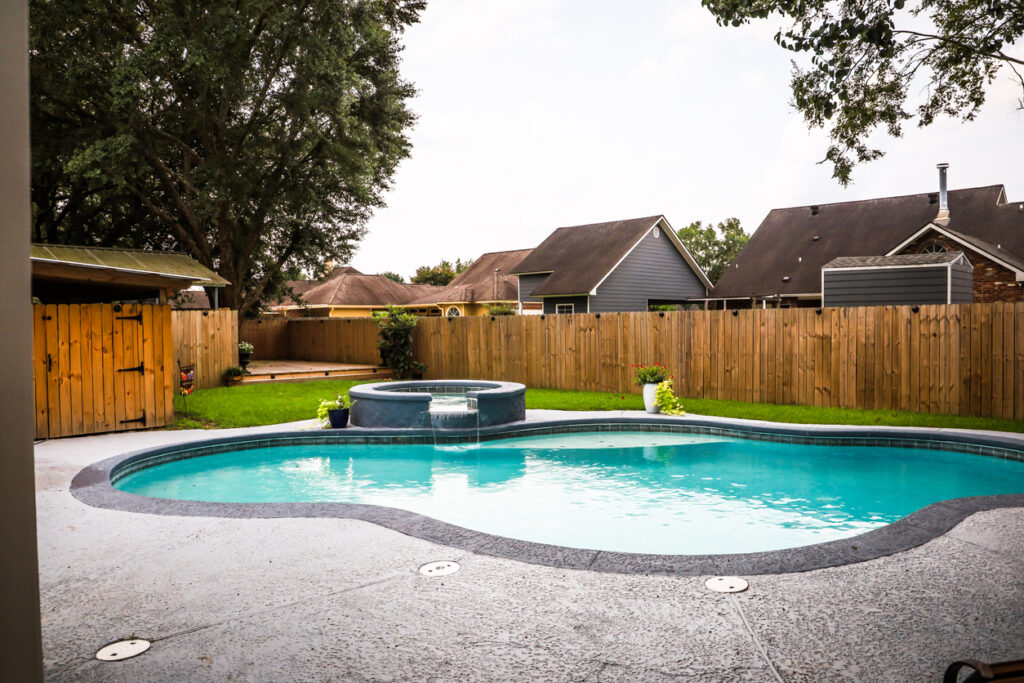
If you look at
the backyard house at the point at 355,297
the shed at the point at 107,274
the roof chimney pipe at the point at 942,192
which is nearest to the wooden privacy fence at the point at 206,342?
the shed at the point at 107,274

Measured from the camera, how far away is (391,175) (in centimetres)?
2370

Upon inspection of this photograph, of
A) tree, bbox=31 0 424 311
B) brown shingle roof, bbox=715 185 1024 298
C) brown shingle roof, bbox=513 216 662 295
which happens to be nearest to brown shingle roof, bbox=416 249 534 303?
brown shingle roof, bbox=513 216 662 295

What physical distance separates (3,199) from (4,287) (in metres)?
0.16

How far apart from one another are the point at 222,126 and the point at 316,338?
7.85 m

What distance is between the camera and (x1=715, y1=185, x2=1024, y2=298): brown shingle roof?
21.7 metres

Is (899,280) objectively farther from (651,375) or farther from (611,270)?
(611,270)

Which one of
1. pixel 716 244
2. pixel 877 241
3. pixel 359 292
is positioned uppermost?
pixel 716 244

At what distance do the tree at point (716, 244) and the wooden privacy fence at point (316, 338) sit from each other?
1214 inches

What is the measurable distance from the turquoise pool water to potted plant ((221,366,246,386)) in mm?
7842

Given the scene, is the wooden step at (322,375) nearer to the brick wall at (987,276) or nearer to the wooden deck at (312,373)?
the wooden deck at (312,373)

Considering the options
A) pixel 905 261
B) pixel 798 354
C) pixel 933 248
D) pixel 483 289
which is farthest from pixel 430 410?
pixel 483 289

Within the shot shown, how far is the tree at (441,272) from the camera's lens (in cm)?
6172

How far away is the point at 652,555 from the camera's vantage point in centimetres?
414

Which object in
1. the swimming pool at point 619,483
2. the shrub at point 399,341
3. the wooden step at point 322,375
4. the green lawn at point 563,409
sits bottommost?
the swimming pool at point 619,483
